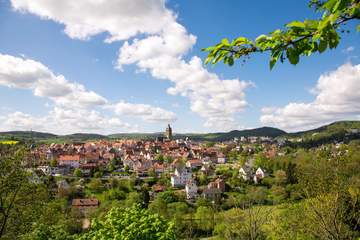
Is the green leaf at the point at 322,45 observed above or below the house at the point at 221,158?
above

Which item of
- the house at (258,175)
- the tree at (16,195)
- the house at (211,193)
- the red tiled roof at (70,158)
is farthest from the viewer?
the red tiled roof at (70,158)

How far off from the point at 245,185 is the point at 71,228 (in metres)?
42.3

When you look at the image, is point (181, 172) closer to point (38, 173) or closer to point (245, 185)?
point (245, 185)

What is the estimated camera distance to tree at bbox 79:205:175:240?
413 inches

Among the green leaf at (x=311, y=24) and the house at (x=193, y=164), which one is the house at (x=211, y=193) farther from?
the green leaf at (x=311, y=24)

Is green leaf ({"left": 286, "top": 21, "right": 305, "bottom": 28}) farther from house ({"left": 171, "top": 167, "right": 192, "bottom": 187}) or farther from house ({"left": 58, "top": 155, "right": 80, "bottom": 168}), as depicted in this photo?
house ({"left": 58, "top": 155, "right": 80, "bottom": 168})

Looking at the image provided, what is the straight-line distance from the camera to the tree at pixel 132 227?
10500 mm

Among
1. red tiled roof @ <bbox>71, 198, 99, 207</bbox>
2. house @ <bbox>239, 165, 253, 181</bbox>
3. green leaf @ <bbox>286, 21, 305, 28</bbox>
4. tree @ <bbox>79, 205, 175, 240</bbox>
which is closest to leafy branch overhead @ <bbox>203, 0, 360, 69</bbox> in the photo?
green leaf @ <bbox>286, 21, 305, 28</bbox>

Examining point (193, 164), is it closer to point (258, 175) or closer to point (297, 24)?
point (258, 175)

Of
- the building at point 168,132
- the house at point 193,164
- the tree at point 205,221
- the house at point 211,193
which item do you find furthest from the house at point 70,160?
the building at point 168,132

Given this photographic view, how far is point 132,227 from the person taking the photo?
10.6m

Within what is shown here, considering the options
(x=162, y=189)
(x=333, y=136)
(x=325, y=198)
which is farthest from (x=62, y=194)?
(x=333, y=136)

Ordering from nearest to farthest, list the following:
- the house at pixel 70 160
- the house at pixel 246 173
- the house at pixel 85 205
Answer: the house at pixel 85 205, the house at pixel 246 173, the house at pixel 70 160

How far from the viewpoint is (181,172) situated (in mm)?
74812
